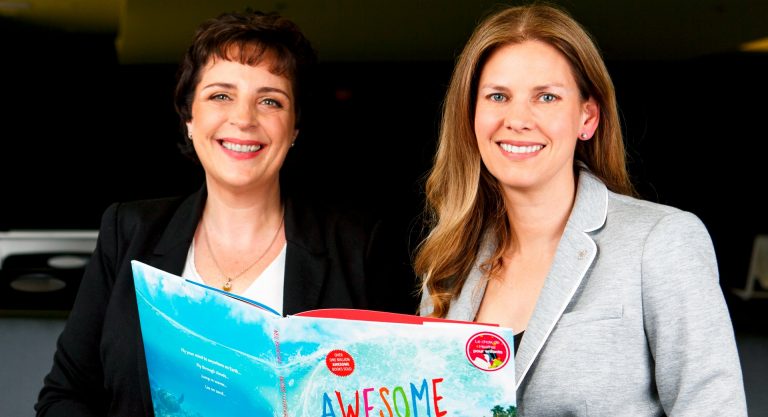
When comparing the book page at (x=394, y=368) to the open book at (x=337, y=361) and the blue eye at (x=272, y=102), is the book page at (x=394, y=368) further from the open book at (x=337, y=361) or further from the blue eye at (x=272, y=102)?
the blue eye at (x=272, y=102)

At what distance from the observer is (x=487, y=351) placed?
60.2 inches

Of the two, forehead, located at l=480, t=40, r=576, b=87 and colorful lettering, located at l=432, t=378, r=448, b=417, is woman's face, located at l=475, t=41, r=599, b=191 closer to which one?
forehead, located at l=480, t=40, r=576, b=87

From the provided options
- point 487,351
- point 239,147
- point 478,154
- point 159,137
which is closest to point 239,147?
point 239,147

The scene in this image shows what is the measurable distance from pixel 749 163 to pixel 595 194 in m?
2.03

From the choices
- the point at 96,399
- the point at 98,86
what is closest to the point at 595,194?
the point at 96,399

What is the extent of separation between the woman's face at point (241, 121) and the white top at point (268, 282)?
22cm

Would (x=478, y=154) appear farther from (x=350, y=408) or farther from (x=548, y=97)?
(x=350, y=408)

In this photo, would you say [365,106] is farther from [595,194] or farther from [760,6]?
[595,194]

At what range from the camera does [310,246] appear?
230cm

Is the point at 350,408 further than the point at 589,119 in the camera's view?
No

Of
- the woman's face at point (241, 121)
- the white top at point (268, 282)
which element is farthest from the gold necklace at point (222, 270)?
the woman's face at point (241, 121)

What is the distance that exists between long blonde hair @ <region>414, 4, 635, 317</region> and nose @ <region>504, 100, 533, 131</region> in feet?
0.47

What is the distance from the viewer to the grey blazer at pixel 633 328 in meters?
1.69

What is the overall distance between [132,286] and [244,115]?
1.65 feet
